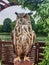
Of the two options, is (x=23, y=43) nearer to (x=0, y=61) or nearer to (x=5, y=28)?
(x=0, y=61)

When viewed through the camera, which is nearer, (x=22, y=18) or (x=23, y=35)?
(x=22, y=18)

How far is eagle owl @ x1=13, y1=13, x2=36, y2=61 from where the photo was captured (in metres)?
8.36

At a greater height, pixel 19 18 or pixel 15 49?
pixel 19 18

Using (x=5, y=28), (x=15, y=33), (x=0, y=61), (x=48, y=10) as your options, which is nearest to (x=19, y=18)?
(x=15, y=33)

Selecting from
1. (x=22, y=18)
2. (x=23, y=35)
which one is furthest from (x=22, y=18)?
(x=23, y=35)

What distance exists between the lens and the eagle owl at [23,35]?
836 cm

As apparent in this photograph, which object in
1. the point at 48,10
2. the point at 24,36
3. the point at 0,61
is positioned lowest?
the point at 0,61

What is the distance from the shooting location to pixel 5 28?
24.3m

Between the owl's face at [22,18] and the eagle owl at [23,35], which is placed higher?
A: the owl's face at [22,18]

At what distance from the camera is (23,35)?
8484mm

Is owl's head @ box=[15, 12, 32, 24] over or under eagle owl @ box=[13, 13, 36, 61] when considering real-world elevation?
over

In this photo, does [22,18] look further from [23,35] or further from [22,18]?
[23,35]

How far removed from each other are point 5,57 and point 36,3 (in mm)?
2206

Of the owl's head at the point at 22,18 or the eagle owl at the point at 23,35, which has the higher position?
the owl's head at the point at 22,18
